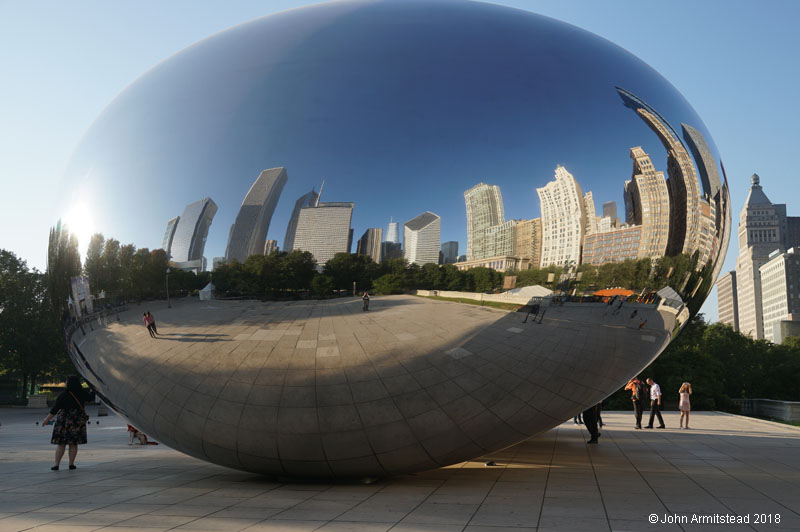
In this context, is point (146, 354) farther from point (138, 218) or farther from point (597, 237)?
point (597, 237)

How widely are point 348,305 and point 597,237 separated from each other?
8.37ft

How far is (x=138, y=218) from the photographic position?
5.93m

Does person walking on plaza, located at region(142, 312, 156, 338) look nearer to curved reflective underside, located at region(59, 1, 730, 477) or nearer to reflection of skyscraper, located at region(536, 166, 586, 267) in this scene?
curved reflective underside, located at region(59, 1, 730, 477)

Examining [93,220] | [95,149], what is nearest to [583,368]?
[93,220]

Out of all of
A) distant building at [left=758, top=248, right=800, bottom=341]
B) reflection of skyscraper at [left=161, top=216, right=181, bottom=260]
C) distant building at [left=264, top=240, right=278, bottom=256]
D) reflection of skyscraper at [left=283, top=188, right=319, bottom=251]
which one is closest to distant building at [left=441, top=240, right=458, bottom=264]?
reflection of skyscraper at [left=283, top=188, right=319, bottom=251]

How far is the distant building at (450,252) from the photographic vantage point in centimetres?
536

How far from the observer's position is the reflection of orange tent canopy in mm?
5867

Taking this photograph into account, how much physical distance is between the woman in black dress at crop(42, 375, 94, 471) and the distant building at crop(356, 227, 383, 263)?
20.2ft

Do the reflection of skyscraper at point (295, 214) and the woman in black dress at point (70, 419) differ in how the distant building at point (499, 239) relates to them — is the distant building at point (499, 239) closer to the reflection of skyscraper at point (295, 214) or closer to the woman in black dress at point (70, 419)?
the reflection of skyscraper at point (295, 214)

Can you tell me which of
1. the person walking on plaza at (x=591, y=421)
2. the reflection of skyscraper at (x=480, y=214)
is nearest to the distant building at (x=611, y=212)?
the reflection of skyscraper at (x=480, y=214)

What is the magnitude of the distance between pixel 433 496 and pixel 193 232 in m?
3.61

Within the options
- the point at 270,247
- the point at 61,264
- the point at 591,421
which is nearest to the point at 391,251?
the point at 270,247

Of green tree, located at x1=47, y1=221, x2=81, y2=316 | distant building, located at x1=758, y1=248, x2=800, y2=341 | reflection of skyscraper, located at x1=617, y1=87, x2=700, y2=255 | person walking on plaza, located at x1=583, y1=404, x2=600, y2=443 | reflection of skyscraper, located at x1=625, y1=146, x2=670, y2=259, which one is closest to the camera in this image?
reflection of skyscraper, located at x1=625, y1=146, x2=670, y2=259

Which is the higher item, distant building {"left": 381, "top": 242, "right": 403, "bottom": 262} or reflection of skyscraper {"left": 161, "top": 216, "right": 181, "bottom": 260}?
reflection of skyscraper {"left": 161, "top": 216, "right": 181, "bottom": 260}
